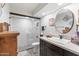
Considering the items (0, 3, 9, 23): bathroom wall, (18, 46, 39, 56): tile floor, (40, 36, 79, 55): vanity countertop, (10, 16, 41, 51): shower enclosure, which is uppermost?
(0, 3, 9, 23): bathroom wall

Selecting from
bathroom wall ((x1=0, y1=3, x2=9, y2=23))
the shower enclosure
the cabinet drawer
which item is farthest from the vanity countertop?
bathroom wall ((x1=0, y1=3, x2=9, y2=23))

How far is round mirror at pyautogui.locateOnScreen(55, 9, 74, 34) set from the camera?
1.63m

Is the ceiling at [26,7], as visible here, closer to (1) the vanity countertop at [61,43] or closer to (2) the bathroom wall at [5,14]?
(2) the bathroom wall at [5,14]

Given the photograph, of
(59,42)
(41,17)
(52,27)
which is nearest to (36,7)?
(41,17)

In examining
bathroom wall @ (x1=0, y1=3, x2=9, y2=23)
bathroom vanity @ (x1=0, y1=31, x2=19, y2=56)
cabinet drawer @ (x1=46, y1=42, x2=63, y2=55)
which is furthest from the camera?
cabinet drawer @ (x1=46, y1=42, x2=63, y2=55)

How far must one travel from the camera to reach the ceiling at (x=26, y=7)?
57.1 inches

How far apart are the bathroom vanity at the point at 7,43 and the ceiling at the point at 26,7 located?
464 mm

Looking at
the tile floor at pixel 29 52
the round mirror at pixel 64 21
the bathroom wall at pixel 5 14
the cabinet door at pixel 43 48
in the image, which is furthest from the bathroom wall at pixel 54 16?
the bathroom wall at pixel 5 14

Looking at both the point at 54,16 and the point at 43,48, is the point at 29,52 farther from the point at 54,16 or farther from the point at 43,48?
the point at 54,16

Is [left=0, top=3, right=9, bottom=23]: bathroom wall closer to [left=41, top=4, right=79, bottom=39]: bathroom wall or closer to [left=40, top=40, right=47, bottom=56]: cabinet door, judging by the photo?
[left=41, top=4, right=79, bottom=39]: bathroom wall

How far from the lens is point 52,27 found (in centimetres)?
166

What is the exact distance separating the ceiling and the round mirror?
0.38m

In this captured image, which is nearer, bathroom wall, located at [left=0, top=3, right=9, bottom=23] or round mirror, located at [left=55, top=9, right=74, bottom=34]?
bathroom wall, located at [left=0, top=3, right=9, bottom=23]

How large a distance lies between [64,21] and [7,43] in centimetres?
100
